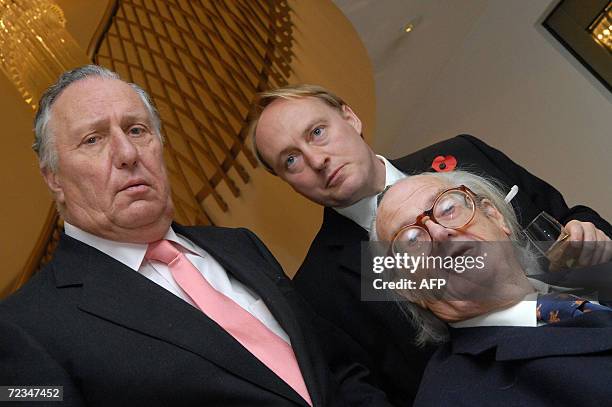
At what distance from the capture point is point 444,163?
1606 mm

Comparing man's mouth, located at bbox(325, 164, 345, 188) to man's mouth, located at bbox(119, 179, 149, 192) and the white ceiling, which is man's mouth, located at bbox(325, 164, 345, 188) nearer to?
man's mouth, located at bbox(119, 179, 149, 192)

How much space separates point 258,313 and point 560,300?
1.62ft

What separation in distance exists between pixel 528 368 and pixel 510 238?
0.71ft

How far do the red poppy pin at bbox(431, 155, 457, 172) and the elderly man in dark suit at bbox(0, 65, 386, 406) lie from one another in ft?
1.38

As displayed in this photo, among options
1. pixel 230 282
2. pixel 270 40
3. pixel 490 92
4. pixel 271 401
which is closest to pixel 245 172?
pixel 270 40

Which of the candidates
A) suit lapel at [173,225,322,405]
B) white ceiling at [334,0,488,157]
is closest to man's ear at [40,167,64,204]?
suit lapel at [173,225,322,405]

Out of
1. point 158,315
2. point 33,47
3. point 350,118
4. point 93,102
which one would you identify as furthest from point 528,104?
point 158,315

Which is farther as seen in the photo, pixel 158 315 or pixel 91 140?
pixel 91 140

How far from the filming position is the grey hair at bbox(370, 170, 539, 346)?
1.13m

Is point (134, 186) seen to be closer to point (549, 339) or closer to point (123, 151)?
point (123, 151)

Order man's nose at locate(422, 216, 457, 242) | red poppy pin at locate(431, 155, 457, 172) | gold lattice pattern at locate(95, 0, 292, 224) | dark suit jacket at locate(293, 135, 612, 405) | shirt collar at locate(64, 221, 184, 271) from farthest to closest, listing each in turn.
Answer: gold lattice pattern at locate(95, 0, 292, 224)
red poppy pin at locate(431, 155, 457, 172)
dark suit jacket at locate(293, 135, 612, 405)
shirt collar at locate(64, 221, 184, 271)
man's nose at locate(422, 216, 457, 242)

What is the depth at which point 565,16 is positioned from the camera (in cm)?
278

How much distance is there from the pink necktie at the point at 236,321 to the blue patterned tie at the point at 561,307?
0.38m

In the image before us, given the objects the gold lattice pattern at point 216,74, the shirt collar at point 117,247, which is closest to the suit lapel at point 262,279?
the shirt collar at point 117,247
